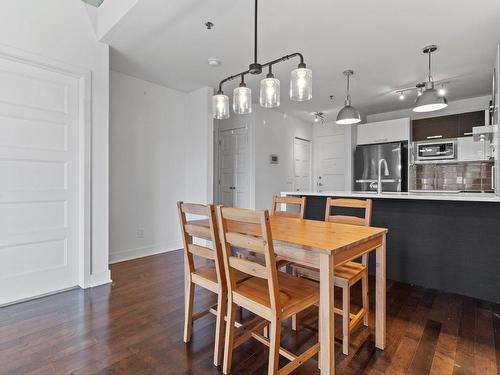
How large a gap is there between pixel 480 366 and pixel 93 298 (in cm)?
294

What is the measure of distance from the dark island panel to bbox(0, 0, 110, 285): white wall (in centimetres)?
302

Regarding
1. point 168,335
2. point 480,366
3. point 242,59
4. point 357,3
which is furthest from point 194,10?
point 480,366

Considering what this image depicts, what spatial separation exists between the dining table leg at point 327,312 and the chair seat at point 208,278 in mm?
574

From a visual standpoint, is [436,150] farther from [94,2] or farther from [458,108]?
[94,2]

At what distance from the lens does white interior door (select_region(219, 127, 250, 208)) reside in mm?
5203

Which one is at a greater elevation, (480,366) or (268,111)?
(268,111)

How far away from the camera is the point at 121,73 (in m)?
3.69

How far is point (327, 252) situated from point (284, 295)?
1.27 ft

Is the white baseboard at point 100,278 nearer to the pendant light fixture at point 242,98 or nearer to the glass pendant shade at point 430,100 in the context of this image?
the pendant light fixture at point 242,98

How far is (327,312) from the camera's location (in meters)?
1.34

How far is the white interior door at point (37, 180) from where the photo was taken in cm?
239

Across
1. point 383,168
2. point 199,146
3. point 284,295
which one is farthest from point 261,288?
point 383,168

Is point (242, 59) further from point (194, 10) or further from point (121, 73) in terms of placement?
point (121, 73)

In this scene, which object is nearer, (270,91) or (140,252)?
(270,91)
